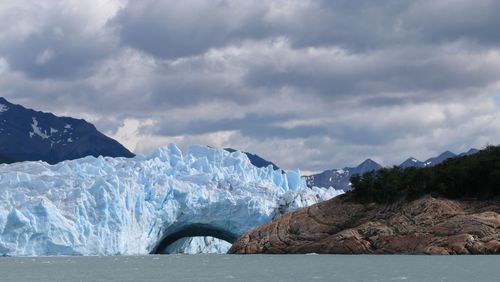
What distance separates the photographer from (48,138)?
631 feet

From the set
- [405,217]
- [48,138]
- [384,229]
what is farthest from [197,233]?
[48,138]

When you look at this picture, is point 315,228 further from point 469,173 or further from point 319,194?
point 319,194

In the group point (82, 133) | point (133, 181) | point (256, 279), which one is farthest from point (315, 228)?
point (82, 133)

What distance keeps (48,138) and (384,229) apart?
151361 mm

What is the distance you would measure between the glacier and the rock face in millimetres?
9321

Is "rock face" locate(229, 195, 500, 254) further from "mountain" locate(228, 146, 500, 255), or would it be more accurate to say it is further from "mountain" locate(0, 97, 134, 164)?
"mountain" locate(0, 97, 134, 164)

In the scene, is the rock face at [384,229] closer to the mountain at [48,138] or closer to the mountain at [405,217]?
the mountain at [405,217]

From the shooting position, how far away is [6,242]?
185 ft

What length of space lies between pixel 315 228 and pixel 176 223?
674 inches

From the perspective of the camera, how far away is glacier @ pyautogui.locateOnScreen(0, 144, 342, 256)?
5728cm

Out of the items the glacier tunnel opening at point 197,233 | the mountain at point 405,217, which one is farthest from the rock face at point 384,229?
the glacier tunnel opening at point 197,233

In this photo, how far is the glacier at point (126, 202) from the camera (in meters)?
57.3

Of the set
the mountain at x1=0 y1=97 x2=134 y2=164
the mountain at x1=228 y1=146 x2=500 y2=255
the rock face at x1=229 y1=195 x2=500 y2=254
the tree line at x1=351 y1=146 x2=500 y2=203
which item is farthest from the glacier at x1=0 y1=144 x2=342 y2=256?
the mountain at x1=0 y1=97 x2=134 y2=164

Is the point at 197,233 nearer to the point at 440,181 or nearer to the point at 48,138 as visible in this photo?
the point at 440,181
